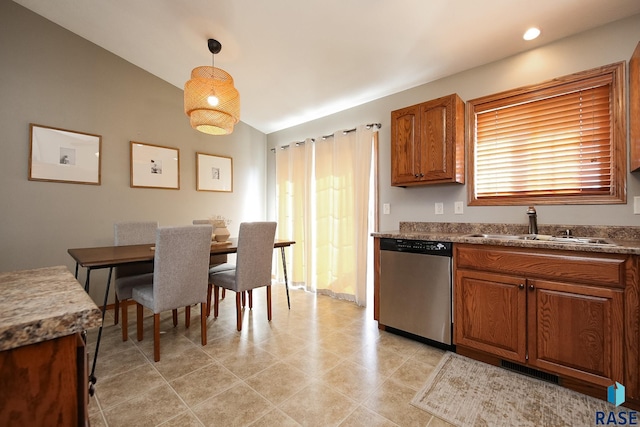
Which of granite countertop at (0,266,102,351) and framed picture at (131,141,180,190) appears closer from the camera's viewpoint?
granite countertop at (0,266,102,351)

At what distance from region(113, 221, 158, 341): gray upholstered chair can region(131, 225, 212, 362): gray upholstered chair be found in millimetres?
167

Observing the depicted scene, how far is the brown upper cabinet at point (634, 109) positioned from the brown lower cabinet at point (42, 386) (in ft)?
9.20

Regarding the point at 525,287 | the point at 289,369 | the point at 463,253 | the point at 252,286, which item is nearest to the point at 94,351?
the point at 252,286

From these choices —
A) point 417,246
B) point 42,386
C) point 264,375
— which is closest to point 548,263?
point 417,246

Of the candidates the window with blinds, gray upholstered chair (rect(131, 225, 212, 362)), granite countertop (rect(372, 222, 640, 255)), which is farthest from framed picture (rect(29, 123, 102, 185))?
the window with blinds

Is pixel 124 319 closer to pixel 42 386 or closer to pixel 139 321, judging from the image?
pixel 139 321

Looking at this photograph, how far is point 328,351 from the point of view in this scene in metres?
2.20

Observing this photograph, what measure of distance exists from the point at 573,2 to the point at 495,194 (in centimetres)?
139

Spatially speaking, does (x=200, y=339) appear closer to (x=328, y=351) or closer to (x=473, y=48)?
(x=328, y=351)

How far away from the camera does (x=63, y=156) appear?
9.61 ft

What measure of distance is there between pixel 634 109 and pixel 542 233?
3.16 ft

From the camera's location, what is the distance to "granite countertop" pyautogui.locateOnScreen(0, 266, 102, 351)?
0.46 m

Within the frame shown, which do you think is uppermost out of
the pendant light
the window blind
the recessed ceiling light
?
the recessed ceiling light

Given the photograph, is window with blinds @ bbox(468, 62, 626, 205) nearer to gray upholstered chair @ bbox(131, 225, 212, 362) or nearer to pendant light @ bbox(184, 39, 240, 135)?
pendant light @ bbox(184, 39, 240, 135)
